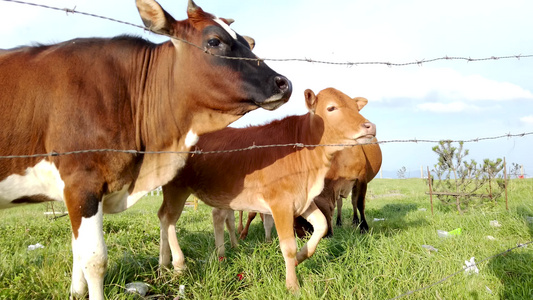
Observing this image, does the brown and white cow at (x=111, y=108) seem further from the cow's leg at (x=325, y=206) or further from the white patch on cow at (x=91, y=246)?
the cow's leg at (x=325, y=206)

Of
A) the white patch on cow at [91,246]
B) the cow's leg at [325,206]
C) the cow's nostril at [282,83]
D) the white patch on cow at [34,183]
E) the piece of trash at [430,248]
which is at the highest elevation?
the cow's nostril at [282,83]

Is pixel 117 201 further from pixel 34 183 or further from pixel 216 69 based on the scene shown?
pixel 216 69

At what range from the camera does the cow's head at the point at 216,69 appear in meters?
3.27

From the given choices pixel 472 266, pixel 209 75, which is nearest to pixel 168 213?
pixel 209 75

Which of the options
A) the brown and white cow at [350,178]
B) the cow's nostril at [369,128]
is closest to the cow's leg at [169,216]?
the cow's nostril at [369,128]

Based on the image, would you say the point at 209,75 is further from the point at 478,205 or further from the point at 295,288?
the point at 478,205

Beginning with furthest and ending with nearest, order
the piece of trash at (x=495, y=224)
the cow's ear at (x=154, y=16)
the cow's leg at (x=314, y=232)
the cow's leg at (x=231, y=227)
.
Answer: the piece of trash at (x=495, y=224)
the cow's leg at (x=231, y=227)
the cow's leg at (x=314, y=232)
the cow's ear at (x=154, y=16)

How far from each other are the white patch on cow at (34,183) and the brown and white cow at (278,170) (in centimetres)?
176

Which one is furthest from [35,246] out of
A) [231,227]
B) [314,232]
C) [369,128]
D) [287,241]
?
[369,128]

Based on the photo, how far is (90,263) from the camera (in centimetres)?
283

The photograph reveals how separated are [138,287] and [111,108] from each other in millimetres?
1701

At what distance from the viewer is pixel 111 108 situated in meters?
3.08

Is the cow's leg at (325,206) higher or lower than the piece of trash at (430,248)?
higher

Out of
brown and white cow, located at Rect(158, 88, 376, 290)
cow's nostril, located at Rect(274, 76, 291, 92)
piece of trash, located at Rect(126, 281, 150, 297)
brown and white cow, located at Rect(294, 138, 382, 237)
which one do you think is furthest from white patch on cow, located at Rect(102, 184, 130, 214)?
brown and white cow, located at Rect(294, 138, 382, 237)
